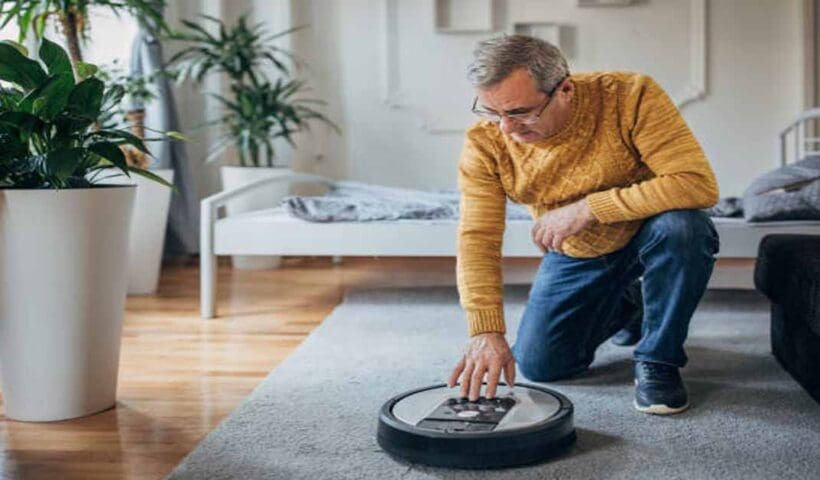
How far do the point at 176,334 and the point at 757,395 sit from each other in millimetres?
1631

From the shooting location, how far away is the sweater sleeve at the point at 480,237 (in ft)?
5.87

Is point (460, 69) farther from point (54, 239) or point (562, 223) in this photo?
point (54, 239)

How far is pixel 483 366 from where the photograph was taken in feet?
5.58

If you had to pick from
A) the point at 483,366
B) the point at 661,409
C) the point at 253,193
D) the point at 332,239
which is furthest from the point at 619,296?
the point at 253,193

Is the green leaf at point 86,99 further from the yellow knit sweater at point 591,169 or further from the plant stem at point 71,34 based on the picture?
the plant stem at point 71,34

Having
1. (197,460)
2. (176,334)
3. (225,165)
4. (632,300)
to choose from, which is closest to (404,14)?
(225,165)

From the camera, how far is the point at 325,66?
5.17m

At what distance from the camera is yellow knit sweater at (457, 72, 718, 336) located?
1864mm

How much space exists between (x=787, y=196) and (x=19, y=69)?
2057 mm

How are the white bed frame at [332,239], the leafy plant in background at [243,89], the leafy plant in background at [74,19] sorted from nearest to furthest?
1. the leafy plant in background at [74,19]
2. the white bed frame at [332,239]
3. the leafy plant in background at [243,89]

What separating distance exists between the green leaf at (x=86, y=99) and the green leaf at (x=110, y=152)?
53mm

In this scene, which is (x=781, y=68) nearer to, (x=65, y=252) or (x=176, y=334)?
(x=176, y=334)

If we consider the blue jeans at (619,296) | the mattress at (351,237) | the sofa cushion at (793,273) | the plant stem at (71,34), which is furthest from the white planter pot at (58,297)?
the plant stem at (71,34)

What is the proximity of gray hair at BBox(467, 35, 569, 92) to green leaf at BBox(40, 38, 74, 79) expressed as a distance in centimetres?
76
